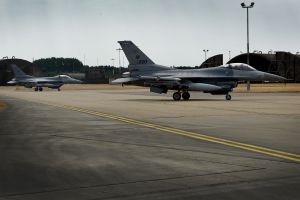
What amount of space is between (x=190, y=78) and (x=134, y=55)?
4849mm

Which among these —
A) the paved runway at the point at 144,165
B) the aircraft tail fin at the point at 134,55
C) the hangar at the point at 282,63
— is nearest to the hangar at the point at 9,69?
the hangar at the point at 282,63

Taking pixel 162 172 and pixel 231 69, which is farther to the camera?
pixel 231 69

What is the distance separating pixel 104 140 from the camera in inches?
425

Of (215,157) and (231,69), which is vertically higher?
(231,69)

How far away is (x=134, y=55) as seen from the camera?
112 feet

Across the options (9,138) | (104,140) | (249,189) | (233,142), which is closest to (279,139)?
(233,142)

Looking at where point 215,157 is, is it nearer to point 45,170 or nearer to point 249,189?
point 249,189

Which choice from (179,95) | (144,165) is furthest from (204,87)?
(144,165)

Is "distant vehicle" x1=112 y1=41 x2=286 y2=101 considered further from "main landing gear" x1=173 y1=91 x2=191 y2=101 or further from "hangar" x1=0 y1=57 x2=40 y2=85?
"hangar" x1=0 y1=57 x2=40 y2=85

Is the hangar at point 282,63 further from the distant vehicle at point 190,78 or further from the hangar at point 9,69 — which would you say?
the hangar at point 9,69

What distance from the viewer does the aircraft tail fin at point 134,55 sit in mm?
33812

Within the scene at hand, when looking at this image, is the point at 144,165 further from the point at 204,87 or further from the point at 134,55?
the point at 134,55

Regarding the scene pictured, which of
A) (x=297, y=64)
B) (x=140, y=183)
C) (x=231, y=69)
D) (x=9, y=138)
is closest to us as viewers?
(x=140, y=183)

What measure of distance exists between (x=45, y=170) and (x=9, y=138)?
454 centimetres
